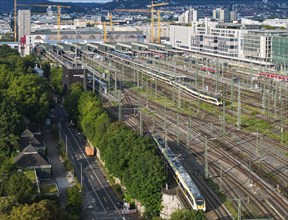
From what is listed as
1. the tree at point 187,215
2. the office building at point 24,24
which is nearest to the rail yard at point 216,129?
the tree at point 187,215

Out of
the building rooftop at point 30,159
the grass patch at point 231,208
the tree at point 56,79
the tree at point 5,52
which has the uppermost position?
the tree at point 5,52

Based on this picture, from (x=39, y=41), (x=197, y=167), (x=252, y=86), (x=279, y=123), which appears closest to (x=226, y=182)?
(x=197, y=167)

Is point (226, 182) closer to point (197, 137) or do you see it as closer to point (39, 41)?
point (197, 137)

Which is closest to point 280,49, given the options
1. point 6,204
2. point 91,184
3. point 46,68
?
point 46,68

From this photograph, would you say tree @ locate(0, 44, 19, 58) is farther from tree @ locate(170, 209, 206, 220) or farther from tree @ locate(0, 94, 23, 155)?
tree @ locate(170, 209, 206, 220)

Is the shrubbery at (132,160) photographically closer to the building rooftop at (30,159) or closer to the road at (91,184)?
the road at (91,184)

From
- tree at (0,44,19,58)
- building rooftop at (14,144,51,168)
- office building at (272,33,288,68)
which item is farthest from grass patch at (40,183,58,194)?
tree at (0,44,19,58)
